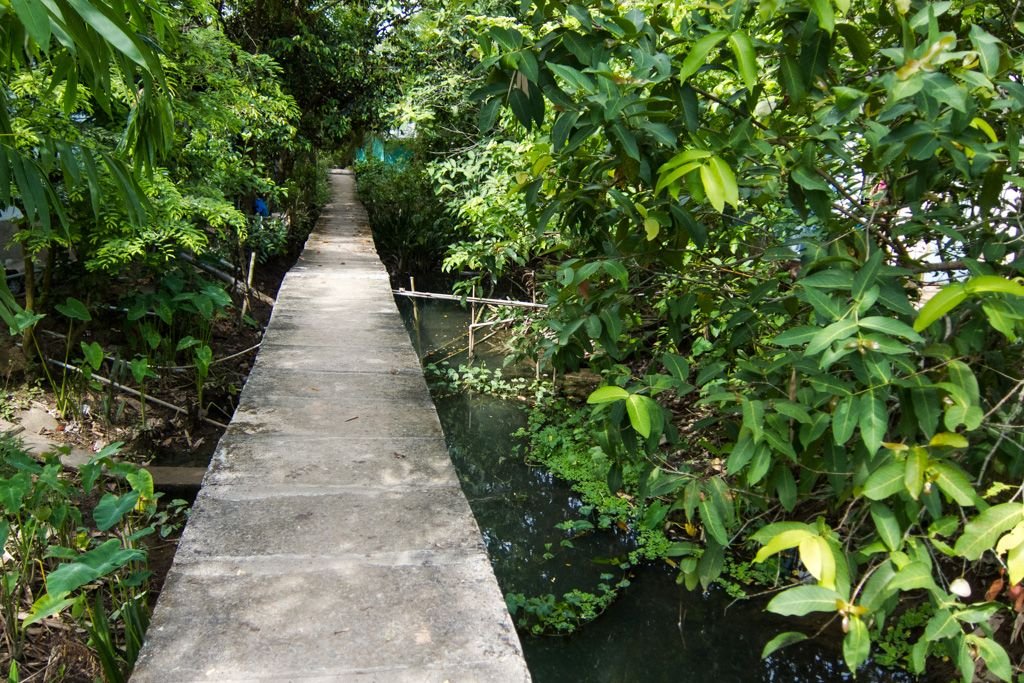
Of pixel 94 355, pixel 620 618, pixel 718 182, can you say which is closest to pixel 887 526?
pixel 718 182

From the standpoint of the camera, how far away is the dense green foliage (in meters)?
1.32

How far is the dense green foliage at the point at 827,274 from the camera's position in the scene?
1322 millimetres

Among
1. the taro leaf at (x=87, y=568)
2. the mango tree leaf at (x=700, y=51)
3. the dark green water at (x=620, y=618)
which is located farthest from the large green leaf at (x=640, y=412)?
the dark green water at (x=620, y=618)

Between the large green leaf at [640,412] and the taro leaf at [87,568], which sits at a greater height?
the large green leaf at [640,412]

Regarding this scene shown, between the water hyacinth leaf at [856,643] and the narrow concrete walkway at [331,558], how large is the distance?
0.60 metres

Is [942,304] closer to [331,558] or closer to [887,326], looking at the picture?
[887,326]

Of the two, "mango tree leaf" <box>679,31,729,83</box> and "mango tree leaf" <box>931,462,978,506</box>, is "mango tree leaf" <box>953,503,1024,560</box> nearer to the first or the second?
"mango tree leaf" <box>931,462,978,506</box>

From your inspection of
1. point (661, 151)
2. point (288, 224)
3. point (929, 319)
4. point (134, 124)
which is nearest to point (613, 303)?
point (661, 151)

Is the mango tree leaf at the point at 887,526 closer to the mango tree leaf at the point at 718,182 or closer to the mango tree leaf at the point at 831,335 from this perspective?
the mango tree leaf at the point at 831,335

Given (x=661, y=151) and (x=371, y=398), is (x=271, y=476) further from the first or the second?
(x=661, y=151)

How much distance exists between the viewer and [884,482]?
1.34 meters

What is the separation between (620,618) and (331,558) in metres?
2.07

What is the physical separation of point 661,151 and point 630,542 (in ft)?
8.84

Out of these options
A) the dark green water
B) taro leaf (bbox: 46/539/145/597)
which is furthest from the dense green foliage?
taro leaf (bbox: 46/539/145/597)
